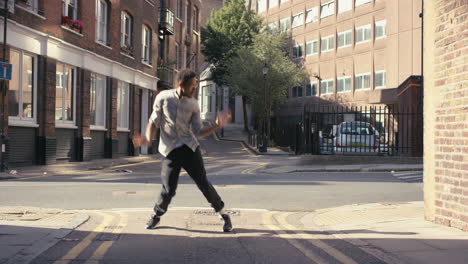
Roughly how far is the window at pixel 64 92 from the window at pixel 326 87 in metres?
29.8

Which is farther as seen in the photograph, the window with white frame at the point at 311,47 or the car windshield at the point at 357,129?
the window with white frame at the point at 311,47

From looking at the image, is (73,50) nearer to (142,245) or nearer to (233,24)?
(142,245)

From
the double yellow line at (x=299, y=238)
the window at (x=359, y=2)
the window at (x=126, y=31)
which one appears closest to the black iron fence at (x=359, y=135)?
the window at (x=126, y=31)

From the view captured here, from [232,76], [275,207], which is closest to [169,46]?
[232,76]

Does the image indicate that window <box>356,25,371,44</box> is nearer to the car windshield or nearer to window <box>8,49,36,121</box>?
the car windshield

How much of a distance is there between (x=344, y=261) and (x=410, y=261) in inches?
22.6

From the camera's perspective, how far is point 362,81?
4378cm

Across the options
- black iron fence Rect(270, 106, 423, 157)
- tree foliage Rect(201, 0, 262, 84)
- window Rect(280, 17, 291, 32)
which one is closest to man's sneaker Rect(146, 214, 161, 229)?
black iron fence Rect(270, 106, 423, 157)

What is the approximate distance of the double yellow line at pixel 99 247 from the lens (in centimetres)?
491

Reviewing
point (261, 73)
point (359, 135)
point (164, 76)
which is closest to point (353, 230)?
point (359, 135)

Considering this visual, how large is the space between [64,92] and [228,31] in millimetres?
31034

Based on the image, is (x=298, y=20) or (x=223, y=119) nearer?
(x=223, y=119)

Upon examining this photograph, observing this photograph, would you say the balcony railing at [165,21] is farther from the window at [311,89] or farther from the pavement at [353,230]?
the pavement at [353,230]

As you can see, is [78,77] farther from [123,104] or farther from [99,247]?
[99,247]
